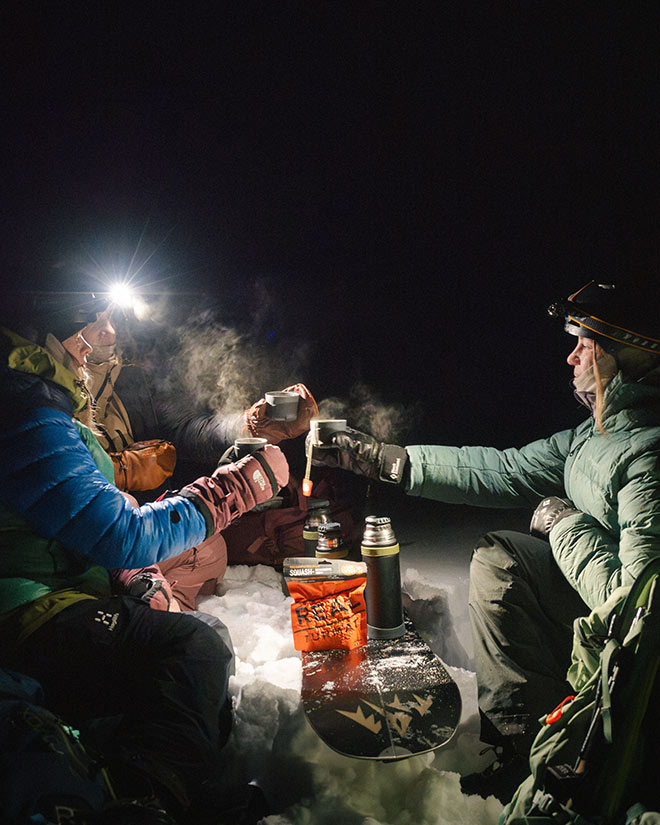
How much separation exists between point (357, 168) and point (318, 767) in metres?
6.17

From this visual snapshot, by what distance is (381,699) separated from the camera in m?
2.22

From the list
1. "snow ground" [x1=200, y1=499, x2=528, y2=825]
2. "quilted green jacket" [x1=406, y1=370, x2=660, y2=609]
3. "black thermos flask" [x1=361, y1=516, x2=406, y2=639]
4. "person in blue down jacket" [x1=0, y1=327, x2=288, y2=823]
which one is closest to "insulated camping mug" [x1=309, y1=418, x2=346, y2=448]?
"black thermos flask" [x1=361, y1=516, x2=406, y2=639]

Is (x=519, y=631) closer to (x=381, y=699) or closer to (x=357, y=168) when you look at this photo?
(x=381, y=699)

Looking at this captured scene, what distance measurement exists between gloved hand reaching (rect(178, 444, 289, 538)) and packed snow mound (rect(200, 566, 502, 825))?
34.5 inches

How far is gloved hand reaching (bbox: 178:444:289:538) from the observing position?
2.41 m

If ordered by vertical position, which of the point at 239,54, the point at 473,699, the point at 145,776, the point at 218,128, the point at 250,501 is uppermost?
the point at 239,54

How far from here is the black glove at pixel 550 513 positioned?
8.21ft

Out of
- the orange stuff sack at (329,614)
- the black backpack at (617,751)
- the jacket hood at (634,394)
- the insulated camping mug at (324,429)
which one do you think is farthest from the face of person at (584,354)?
the orange stuff sack at (329,614)

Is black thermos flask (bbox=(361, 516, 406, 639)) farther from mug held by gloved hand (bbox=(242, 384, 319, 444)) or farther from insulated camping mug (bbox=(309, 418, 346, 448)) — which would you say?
mug held by gloved hand (bbox=(242, 384, 319, 444))

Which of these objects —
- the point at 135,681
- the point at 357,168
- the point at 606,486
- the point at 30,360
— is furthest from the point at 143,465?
the point at 357,168

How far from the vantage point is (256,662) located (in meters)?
2.79

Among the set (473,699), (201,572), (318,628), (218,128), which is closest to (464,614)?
(473,699)

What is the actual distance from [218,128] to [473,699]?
578 centimetres

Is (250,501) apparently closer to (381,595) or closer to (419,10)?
(381,595)
